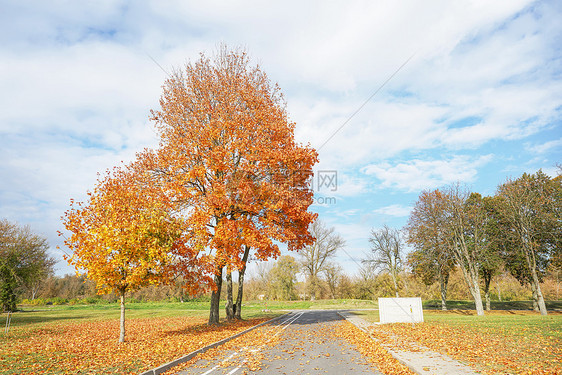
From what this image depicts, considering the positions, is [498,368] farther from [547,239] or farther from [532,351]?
[547,239]

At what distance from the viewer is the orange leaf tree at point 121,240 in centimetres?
1234

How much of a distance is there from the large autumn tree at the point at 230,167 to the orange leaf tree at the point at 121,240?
8.56ft

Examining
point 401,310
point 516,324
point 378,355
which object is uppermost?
point 378,355

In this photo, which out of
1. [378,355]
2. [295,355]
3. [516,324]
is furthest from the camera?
[516,324]

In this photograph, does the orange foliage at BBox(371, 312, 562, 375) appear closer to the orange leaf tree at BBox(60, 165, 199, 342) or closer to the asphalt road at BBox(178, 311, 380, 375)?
the asphalt road at BBox(178, 311, 380, 375)

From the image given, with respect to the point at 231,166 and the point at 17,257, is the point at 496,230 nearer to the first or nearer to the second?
the point at 231,166

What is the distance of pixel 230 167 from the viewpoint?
17.7 m

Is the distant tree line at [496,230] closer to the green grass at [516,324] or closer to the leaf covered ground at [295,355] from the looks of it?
the green grass at [516,324]

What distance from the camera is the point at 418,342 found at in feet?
38.5

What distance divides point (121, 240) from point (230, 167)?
711 centimetres

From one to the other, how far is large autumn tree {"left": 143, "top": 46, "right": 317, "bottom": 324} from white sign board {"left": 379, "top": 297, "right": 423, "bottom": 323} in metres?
6.52

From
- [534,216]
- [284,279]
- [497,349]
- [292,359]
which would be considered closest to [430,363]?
[497,349]

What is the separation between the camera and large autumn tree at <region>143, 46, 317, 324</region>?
54.0 feet

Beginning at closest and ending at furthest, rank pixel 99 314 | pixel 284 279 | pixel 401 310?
pixel 401 310 → pixel 99 314 → pixel 284 279
